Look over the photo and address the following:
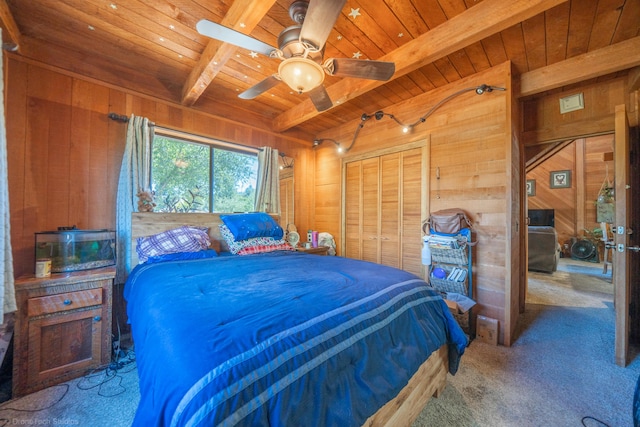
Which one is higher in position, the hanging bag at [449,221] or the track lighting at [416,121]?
the track lighting at [416,121]

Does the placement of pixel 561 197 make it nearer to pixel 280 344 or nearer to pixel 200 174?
pixel 200 174

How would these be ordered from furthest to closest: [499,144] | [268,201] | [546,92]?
[268,201], [546,92], [499,144]

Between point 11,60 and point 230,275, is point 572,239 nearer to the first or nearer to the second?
point 230,275

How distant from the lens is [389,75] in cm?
184

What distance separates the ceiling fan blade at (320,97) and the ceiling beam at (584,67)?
212cm

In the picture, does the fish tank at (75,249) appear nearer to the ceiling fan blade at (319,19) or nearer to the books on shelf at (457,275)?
the ceiling fan blade at (319,19)

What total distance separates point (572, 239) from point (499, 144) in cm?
693

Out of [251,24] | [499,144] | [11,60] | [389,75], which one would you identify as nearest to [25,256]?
[11,60]

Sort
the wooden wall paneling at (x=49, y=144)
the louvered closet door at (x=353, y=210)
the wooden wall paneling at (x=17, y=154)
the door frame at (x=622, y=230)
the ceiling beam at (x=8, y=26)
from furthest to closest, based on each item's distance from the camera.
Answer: the louvered closet door at (x=353, y=210)
the wooden wall paneling at (x=49, y=144)
the wooden wall paneling at (x=17, y=154)
the door frame at (x=622, y=230)
the ceiling beam at (x=8, y=26)

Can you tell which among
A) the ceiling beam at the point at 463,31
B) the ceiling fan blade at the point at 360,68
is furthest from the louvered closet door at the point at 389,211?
the ceiling fan blade at the point at 360,68

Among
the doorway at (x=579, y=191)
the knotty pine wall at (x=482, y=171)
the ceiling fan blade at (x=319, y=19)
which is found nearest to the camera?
the ceiling fan blade at (x=319, y=19)

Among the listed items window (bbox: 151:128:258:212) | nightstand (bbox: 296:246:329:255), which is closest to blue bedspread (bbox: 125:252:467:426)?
window (bbox: 151:128:258:212)

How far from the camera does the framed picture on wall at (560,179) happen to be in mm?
7027

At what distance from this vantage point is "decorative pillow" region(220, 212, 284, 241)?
2.72 metres
